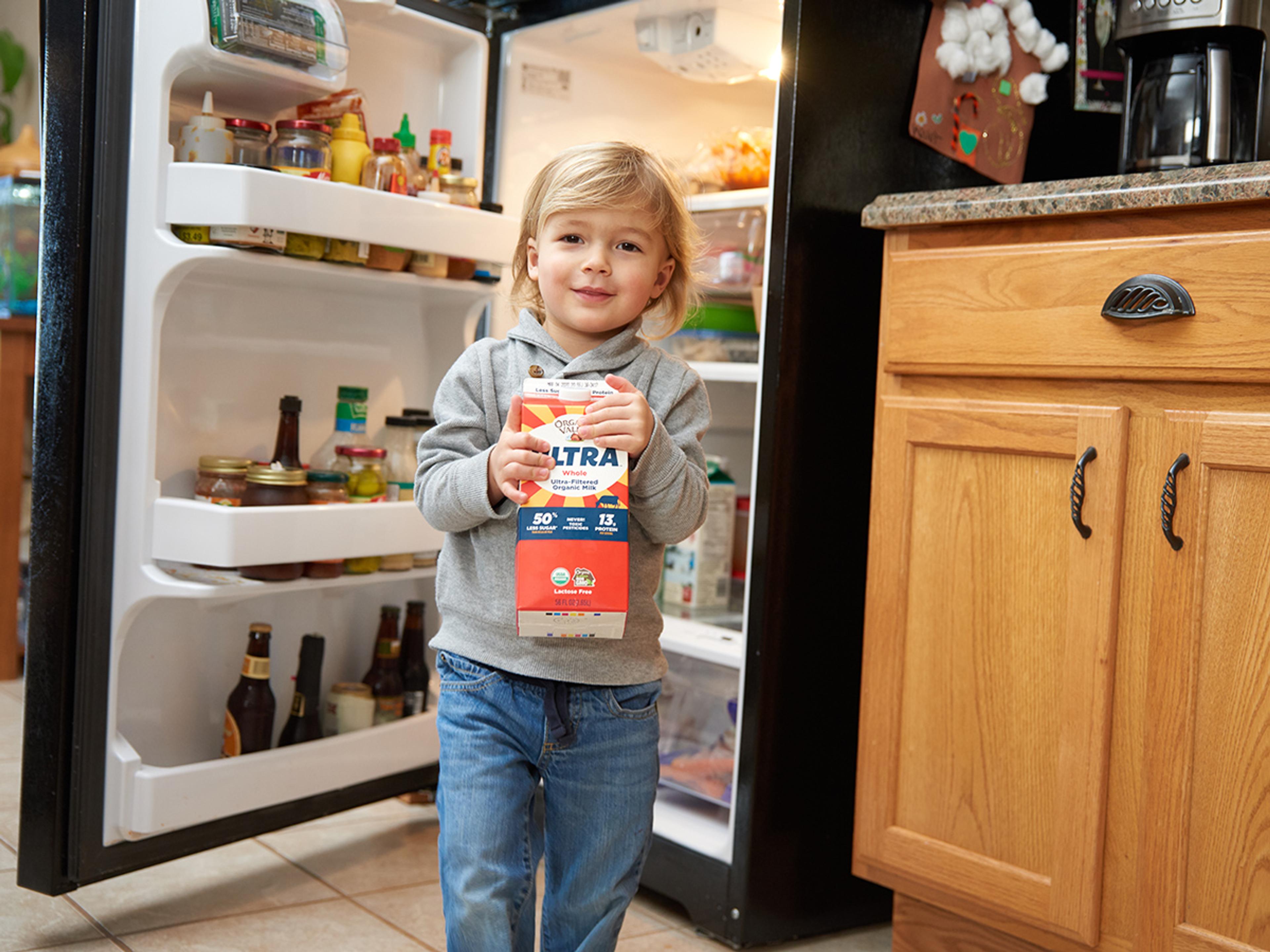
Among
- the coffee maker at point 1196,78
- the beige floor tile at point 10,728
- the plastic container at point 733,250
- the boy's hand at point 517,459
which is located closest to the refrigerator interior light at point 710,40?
the plastic container at point 733,250

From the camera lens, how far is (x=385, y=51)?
77.4 inches

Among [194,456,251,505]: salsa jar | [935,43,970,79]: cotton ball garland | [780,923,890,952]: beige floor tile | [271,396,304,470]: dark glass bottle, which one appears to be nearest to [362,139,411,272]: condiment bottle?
[271,396,304,470]: dark glass bottle

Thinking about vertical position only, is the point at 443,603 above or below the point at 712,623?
above

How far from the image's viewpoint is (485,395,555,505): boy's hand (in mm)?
1074

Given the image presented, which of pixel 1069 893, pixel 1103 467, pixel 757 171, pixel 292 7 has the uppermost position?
pixel 292 7

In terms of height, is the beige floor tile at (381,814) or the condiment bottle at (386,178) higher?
the condiment bottle at (386,178)

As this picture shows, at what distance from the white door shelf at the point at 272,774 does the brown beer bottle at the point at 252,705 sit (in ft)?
0.11

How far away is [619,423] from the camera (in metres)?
1.08

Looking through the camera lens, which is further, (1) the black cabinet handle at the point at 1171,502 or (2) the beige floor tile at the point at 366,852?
(2) the beige floor tile at the point at 366,852

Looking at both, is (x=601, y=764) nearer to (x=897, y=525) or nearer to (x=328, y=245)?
(x=897, y=525)

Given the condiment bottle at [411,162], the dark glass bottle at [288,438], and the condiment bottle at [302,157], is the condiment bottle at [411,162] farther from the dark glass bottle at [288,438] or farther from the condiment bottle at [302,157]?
the dark glass bottle at [288,438]

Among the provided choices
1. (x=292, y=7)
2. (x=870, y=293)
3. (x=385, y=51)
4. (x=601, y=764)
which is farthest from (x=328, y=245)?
(x=601, y=764)

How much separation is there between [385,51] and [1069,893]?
160cm

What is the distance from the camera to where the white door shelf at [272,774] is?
5.30ft
